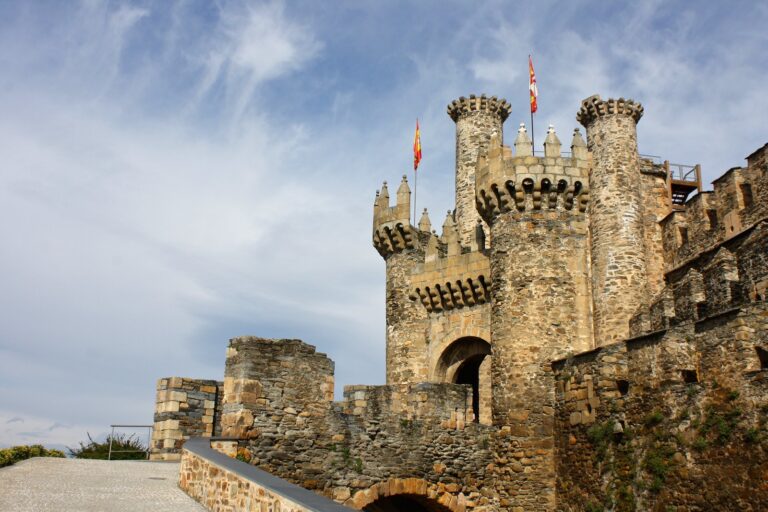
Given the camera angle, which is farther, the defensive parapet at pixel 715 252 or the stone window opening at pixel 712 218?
the stone window opening at pixel 712 218

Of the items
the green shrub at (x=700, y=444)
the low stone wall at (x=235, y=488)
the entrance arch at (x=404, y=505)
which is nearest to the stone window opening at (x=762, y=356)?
the green shrub at (x=700, y=444)

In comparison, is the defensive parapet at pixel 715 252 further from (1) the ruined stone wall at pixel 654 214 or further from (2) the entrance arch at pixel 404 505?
(2) the entrance arch at pixel 404 505

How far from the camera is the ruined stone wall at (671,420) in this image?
13.5 meters

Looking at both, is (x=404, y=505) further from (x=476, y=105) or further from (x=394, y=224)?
(x=476, y=105)

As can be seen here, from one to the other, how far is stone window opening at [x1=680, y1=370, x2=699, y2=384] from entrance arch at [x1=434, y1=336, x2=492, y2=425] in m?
8.55

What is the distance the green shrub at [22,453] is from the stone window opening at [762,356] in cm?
1235

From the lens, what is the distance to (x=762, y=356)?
13703 millimetres

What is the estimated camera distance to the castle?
14.4 m

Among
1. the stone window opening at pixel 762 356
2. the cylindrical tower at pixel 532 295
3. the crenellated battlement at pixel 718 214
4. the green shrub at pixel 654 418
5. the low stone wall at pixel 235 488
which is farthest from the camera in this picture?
the crenellated battlement at pixel 718 214

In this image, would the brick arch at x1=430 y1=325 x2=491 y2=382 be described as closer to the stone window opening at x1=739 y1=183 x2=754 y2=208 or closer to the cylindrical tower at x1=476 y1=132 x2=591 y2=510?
the cylindrical tower at x1=476 y1=132 x2=591 y2=510

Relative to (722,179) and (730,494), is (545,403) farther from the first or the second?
(722,179)

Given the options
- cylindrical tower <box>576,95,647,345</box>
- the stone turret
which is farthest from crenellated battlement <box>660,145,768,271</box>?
the stone turret

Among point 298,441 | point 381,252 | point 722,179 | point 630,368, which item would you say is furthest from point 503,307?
point 722,179

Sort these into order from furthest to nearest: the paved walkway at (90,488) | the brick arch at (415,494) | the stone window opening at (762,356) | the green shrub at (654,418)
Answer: the brick arch at (415,494) < the green shrub at (654,418) < the stone window opening at (762,356) < the paved walkway at (90,488)
